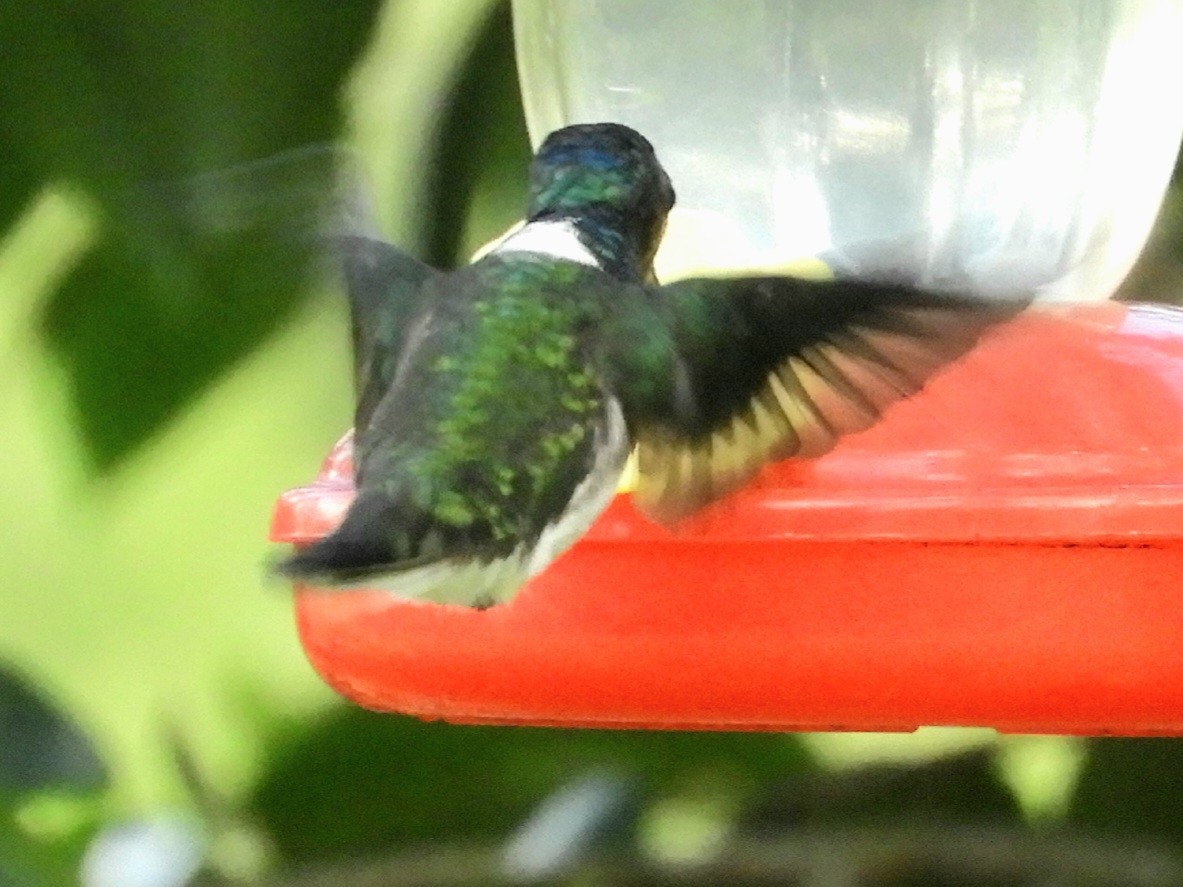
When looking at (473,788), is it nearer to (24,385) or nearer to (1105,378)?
(24,385)

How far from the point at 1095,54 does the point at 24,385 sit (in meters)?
1.06

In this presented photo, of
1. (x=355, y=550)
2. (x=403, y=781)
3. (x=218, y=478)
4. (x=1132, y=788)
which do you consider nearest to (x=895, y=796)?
(x=1132, y=788)

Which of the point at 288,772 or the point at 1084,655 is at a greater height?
the point at 1084,655

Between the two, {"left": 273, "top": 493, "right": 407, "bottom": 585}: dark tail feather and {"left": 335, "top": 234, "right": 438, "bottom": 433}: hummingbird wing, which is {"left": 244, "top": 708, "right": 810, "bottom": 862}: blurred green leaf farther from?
{"left": 273, "top": 493, "right": 407, "bottom": 585}: dark tail feather

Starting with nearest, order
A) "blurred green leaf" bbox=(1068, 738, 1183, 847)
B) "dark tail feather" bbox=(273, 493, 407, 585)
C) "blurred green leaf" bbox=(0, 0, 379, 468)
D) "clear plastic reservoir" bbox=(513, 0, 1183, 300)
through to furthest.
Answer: "dark tail feather" bbox=(273, 493, 407, 585)
"clear plastic reservoir" bbox=(513, 0, 1183, 300)
"blurred green leaf" bbox=(1068, 738, 1183, 847)
"blurred green leaf" bbox=(0, 0, 379, 468)

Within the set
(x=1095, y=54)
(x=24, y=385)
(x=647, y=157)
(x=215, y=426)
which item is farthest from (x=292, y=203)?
(x=24, y=385)

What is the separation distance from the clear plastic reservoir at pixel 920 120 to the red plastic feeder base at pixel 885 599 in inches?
14.0

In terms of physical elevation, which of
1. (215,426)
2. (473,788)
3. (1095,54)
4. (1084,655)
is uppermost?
(1095,54)

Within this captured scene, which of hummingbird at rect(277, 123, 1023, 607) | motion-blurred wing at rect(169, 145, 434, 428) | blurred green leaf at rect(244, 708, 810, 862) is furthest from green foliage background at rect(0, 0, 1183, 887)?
hummingbird at rect(277, 123, 1023, 607)

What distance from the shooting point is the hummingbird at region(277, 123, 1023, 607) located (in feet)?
1.81

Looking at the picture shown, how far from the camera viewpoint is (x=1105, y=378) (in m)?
0.64

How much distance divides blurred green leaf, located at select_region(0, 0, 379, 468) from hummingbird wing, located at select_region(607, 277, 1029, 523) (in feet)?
2.53

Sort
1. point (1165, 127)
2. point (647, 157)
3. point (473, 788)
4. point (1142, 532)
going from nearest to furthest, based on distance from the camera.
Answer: point (1142, 532), point (647, 157), point (1165, 127), point (473, 788)

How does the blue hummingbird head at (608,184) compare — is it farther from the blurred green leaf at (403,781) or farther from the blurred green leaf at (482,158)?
the blurred green leaf at (403,781)
